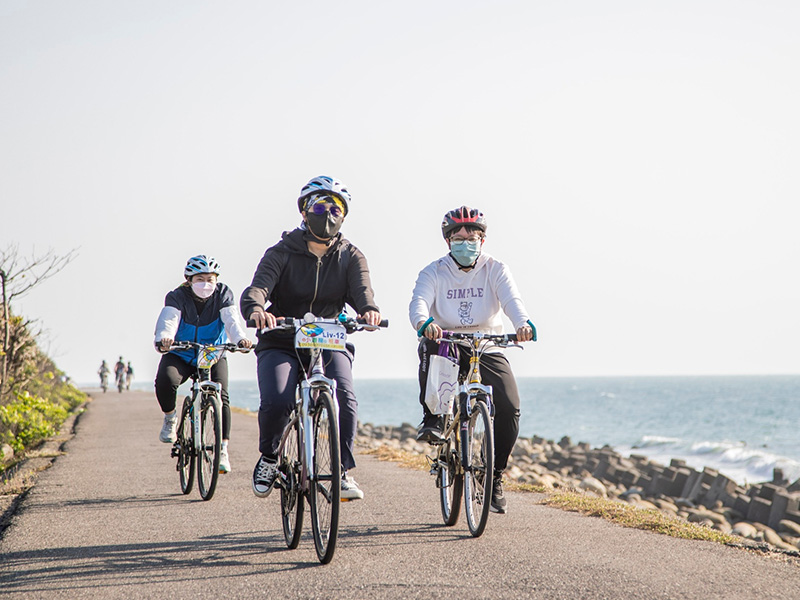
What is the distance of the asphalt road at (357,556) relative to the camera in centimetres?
465

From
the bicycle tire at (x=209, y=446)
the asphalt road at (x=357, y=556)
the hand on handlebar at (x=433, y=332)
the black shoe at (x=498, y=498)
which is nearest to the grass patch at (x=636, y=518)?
the asphalt road at (x=357, y=556)

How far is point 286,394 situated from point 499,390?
5.48 feet

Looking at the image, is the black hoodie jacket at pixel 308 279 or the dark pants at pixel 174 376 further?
the dark pants at pixel 174 376

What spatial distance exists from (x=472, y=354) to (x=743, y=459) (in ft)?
107

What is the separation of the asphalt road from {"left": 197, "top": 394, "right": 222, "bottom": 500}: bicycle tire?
0.56 feet

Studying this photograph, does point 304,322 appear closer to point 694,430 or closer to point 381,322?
point 381,322

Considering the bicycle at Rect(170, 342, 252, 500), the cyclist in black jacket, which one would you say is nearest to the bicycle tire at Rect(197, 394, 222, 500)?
the bicycle at Rect(170, 342, 252, 500)

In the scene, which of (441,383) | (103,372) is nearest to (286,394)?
(441,383)

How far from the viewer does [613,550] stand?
18.5 ft

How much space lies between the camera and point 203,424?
809 centimetres

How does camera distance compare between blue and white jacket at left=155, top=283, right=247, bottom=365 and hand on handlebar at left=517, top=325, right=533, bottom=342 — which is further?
blue and white jacket at left=155, top=283, right=247, bottom=365

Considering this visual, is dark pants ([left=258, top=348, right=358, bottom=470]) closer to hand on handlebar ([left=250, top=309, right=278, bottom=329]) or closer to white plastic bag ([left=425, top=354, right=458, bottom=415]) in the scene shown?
hand on handlebar ([left=250, top=309, right=278, bottom=329])

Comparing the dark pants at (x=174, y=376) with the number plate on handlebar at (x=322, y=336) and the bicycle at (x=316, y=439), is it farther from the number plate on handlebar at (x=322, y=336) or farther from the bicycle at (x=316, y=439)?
the number plate on handlebar at (x=322, y=336)

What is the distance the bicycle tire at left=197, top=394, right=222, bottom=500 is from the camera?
7.77m
